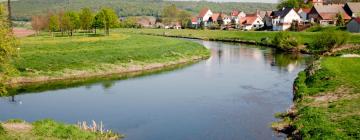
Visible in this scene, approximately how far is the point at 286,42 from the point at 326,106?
56617 millimetres

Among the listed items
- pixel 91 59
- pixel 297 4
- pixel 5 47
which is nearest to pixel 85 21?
pixel 91 59

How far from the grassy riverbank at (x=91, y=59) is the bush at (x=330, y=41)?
20.0m

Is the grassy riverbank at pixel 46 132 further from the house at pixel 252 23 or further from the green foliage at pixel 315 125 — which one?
the house at pixel 252 23

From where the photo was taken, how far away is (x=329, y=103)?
1240 inches

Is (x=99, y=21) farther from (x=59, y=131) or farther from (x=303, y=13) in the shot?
(x=59, y=131)

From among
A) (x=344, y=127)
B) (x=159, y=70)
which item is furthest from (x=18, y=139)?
(x=159, y=70)

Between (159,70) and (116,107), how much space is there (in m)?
24.1

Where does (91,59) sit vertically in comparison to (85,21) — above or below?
below

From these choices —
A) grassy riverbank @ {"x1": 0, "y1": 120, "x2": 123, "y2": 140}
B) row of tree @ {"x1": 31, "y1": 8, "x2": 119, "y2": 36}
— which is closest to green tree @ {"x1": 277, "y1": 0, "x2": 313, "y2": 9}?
row of tree @ {"x1": 31, "y1": 8, "x2": 119, "y2": 36}

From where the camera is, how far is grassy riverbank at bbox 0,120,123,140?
24708 millimetres

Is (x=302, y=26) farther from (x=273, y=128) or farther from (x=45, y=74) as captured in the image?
(x=273, y=128)

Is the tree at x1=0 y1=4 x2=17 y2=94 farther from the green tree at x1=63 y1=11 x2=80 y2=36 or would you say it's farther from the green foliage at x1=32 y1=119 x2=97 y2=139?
the green tree at x1=63 y1=11 x2=80 y2=36

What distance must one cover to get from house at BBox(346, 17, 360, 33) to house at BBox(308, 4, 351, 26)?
86.3 feet

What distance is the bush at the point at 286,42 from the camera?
84431 mm
